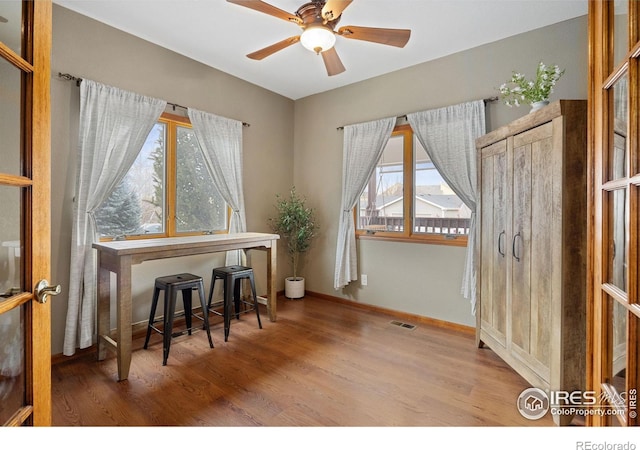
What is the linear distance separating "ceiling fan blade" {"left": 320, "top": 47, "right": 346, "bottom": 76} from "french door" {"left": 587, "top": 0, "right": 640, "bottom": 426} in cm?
166

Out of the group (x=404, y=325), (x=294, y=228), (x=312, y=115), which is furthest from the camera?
(x=312, y=115)

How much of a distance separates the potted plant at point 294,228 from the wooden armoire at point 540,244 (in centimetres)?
219

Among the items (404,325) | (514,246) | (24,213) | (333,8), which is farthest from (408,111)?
(24,213)

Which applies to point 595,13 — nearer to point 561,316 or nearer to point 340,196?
point 561,316

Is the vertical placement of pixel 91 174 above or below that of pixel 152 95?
below

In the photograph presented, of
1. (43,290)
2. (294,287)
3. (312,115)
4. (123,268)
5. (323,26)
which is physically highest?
(312,115)

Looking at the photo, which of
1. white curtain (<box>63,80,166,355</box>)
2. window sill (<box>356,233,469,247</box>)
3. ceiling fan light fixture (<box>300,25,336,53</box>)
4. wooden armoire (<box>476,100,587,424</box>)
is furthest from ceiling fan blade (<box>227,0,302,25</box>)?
window sill (<box>356,233,469,247</box>)

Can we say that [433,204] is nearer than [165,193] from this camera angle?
No

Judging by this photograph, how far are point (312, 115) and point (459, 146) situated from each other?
6.75ft

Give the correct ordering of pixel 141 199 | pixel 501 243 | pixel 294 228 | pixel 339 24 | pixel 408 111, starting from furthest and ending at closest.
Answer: pixel 294 228 → pixel 408 111 → pixel 141 199 → pixel 339 24 → pixel 501 243

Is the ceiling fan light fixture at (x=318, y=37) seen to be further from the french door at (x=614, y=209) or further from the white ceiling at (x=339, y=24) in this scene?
the french door at (x=614, y=209)

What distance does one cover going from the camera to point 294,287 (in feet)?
13.7

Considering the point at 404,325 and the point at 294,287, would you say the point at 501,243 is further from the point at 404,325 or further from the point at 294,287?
the point at 294,287

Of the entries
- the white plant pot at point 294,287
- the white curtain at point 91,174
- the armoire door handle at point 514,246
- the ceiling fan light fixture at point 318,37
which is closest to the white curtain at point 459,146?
the armoire door handle at point 514,246
